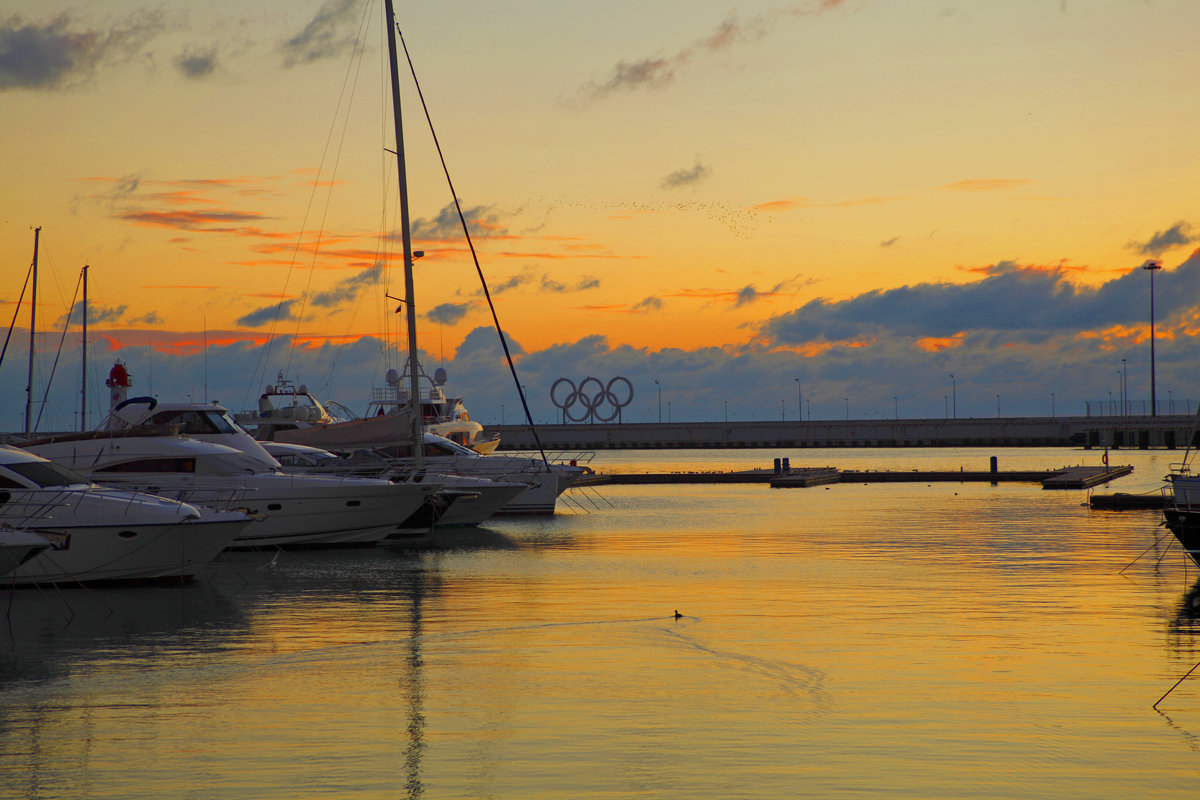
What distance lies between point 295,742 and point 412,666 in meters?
3.68

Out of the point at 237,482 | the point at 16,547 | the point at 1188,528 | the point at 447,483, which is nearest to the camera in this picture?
the point at 16,547

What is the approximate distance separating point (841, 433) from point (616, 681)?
158351 millimetres

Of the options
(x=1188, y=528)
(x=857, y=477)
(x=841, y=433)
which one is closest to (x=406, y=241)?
(x=1188, y=528)

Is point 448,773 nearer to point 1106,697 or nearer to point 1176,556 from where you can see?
point 1106,697

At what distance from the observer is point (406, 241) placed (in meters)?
33.7

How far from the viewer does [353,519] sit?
96.7ft

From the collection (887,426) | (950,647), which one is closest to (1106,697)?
(950,647)

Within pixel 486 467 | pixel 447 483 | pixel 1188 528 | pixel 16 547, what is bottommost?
pixel 1188 528

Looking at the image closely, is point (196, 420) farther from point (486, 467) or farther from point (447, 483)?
point (486, 467)

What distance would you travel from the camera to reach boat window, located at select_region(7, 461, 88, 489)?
21625 millimetres

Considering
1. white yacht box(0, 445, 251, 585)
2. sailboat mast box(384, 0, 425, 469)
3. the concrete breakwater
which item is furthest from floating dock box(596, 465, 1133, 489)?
the concrete breakwater

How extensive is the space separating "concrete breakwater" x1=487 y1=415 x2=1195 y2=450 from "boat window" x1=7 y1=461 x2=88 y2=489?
131 metres

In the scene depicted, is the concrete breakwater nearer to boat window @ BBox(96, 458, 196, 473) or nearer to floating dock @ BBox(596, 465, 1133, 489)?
floating dock @ BBox(596, 465, 1133, 489)

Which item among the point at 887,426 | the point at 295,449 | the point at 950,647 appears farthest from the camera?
the point at 887,426
